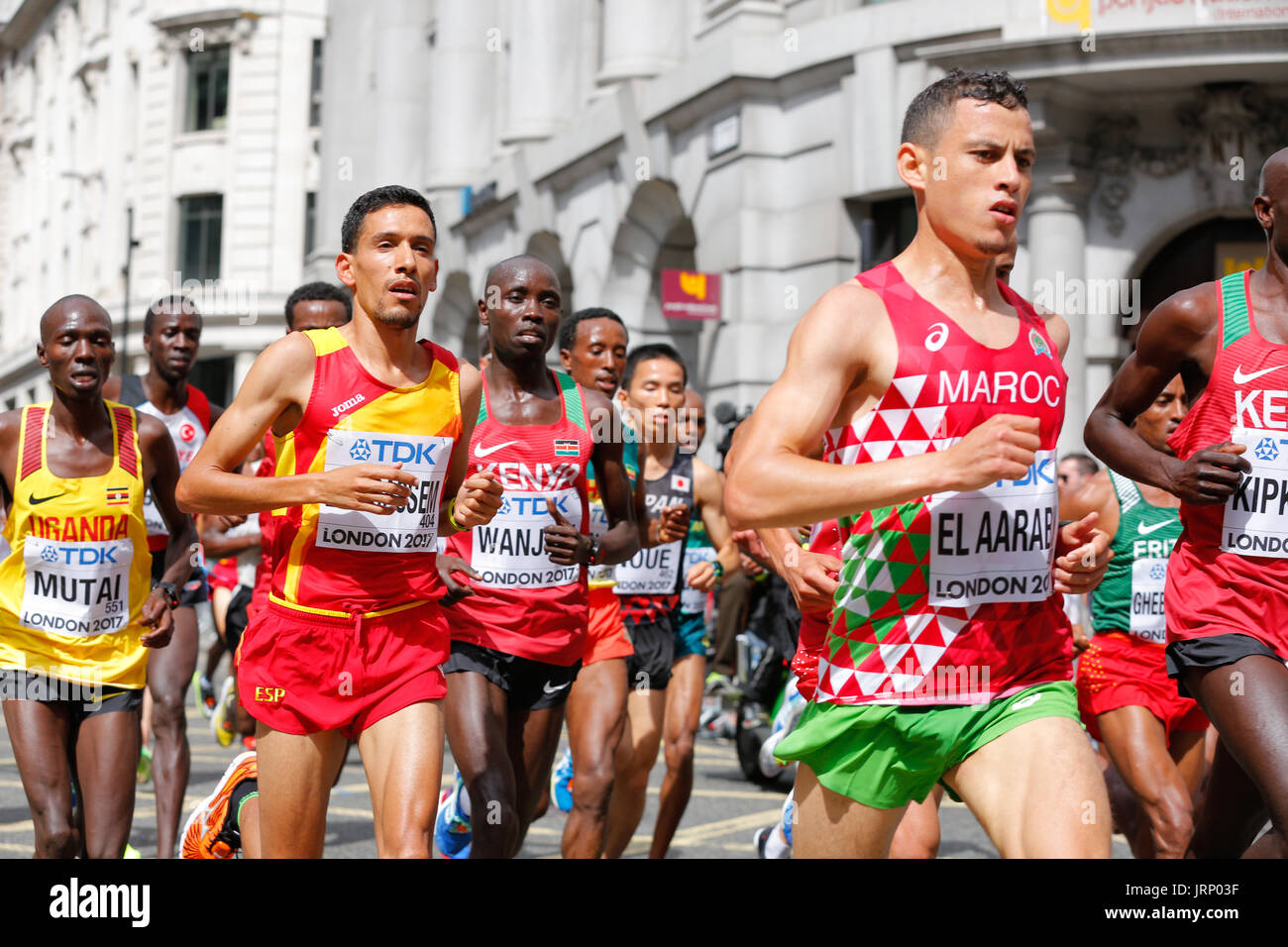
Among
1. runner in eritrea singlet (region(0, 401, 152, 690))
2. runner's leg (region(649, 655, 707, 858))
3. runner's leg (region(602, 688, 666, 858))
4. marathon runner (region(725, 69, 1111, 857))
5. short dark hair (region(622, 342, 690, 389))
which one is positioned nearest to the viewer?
marathon runner (region(725, 69, 1111, 857))

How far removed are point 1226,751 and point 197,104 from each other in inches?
1923

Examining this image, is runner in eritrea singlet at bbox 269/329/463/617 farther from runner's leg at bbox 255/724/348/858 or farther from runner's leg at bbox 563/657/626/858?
runner's leg at bbox 563/657/626/858

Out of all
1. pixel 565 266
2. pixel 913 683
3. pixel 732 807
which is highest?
pixel 565 266

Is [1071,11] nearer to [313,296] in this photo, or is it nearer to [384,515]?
[313,296]

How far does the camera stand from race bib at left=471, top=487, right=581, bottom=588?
Answer: 596 centimetres

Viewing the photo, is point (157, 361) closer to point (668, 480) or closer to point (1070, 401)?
point (668, 480)

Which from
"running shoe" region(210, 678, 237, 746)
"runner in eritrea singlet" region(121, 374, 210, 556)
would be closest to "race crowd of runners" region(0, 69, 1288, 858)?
"runner in eritrea singlet" region(121, 374, 210, 556)

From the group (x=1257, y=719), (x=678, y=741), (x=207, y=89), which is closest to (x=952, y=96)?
(x=1257, y=719)

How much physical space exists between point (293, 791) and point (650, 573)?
364cm

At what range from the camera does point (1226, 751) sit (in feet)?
15.1

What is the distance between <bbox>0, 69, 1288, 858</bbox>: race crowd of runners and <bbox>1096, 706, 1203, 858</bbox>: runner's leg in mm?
17

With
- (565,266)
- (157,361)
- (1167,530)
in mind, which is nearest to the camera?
(1167,530)

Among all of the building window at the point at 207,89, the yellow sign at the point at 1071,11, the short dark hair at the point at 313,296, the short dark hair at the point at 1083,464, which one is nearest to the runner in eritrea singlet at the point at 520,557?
the short dark hair at the point at 313,296
